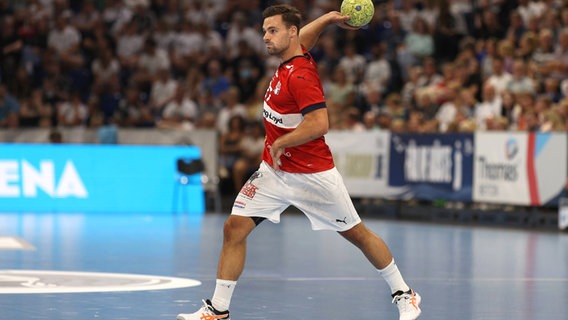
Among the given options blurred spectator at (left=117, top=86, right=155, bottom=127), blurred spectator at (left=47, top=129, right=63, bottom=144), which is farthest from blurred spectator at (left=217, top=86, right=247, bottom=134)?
blurred spectator at (left=47, top=129, right=63, bottom=144)

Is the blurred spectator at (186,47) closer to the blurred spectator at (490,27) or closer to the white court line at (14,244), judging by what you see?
the blurred spectator at (490,27)

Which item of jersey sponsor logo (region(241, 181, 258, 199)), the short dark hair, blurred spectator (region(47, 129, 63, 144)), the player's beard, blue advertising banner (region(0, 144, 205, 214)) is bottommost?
blue advertising banner (region(0, 144, 205, 214))

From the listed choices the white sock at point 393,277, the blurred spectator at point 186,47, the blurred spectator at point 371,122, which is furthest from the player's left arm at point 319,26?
the blurred spectator at point 186,47

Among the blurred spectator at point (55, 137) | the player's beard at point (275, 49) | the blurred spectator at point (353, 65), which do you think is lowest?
the blurred spectator at point (55, 137)

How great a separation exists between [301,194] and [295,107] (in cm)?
57

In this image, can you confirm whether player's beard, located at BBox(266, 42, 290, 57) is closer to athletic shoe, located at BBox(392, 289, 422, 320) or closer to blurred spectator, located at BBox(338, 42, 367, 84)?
athletic shoe, located at BBox(392, 289, 422, 320)

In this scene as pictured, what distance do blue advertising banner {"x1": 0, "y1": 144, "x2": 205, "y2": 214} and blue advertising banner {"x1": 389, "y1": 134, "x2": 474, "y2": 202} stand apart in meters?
3.65

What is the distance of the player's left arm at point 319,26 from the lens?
25.1ft

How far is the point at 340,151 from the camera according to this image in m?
21.0

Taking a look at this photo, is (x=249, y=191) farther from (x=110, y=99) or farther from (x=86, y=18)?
(x=86, y=18)

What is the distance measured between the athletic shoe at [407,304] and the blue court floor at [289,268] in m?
0.37

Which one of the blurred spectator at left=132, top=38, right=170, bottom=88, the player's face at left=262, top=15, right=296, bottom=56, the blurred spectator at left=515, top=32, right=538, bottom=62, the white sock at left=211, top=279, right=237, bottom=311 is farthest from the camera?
the blurred spectator at left=132, top=38, right=170, bottom=88

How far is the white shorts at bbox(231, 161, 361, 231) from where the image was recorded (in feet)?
24.0

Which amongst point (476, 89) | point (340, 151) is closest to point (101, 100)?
point (340, 151)
